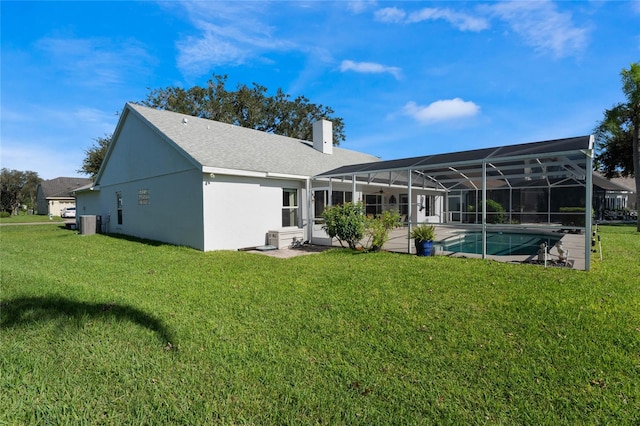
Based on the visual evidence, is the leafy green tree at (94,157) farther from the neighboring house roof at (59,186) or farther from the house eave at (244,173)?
the house eave at (244,173)

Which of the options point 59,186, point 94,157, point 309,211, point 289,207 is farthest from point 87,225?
point 59,186

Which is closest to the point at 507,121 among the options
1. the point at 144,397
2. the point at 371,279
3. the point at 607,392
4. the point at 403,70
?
the point at 403,70

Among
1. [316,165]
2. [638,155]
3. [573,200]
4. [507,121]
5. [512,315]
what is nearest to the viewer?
[512,315]

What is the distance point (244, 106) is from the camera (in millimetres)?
33500

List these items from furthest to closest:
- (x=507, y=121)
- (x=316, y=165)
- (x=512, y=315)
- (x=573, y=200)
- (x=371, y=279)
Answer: (x=573, y=200) < (x=316, y=165) < (x=507, y=121) < (x=371, y=279) < (x=512, y=315)

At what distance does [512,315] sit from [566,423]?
7.55 feet

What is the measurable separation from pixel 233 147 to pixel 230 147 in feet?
0.60

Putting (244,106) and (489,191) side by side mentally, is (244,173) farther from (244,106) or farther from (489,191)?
(244,106)

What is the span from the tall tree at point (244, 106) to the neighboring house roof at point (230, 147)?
16548 mm

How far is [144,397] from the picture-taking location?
9.32 feet

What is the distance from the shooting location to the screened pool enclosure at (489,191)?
8.69 metres

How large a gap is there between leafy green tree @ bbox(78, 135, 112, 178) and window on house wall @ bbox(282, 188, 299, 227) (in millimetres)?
27388

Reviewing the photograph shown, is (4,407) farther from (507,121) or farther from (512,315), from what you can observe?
(507,121)

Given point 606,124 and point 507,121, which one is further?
point 606,124
